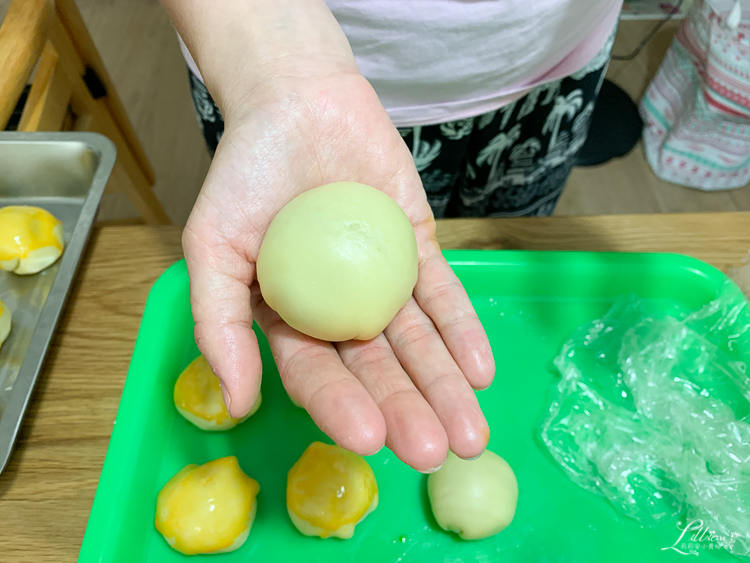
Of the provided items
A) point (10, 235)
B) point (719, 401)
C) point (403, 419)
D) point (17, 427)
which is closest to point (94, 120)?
point (10, 235)

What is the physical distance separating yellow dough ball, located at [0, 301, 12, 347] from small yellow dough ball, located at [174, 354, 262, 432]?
1.15 ft

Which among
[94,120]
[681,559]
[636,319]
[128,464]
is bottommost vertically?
[681,559]

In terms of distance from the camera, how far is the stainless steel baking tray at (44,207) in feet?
2.95

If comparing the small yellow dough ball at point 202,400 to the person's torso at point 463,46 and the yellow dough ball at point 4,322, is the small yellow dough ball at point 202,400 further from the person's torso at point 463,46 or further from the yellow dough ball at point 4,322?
the person's torso at point 463,46

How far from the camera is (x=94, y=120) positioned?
58.3 inches

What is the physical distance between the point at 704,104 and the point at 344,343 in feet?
6.37

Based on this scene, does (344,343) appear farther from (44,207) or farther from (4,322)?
(44,207)

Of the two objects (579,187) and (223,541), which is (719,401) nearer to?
(223,541)

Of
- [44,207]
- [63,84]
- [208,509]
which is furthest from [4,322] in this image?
[63,84]

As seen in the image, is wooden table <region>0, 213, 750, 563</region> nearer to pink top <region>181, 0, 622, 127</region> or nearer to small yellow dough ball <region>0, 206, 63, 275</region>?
small yellow dough ball <region>0, 206, 63, 275</region>

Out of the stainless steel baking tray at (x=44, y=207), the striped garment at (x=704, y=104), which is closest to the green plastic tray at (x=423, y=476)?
the stainless steel baking tray at (x=44, y=207)

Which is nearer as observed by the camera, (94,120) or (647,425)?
(647,425)

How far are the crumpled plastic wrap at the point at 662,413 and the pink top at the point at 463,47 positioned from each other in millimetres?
472

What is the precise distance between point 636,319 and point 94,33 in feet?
9.63
